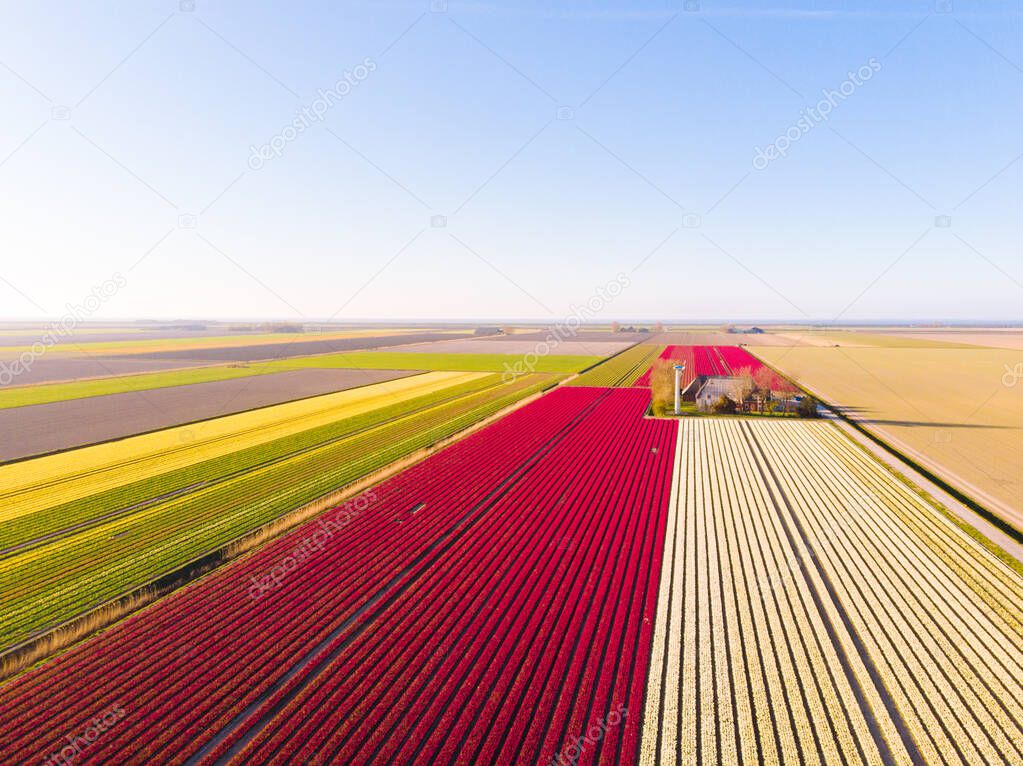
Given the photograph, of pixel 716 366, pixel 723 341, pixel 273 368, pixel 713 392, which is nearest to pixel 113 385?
pixel 273 368

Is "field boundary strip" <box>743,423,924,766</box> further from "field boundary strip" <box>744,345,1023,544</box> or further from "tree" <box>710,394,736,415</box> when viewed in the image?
"tree" <box>710,394,736,415</box>

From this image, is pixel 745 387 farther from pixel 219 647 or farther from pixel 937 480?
pixel 219 647

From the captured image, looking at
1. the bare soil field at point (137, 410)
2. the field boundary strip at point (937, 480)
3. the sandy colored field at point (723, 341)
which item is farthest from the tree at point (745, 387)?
the sandy colored field at point (723, 341)

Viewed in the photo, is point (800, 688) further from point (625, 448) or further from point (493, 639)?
point (625, 448)

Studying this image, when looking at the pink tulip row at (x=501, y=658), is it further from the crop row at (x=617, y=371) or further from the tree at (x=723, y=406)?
the crop row at (x=617, y=371)

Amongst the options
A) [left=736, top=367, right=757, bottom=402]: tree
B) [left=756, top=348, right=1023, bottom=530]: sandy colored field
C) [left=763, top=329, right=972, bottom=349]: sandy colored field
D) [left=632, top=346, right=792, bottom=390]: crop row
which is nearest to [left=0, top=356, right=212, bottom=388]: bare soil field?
[left=632, top=346, right=792, bottom=390]: crop row

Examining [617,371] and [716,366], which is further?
[716,366]

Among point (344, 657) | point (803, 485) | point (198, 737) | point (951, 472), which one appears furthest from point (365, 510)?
point (951, 472)
